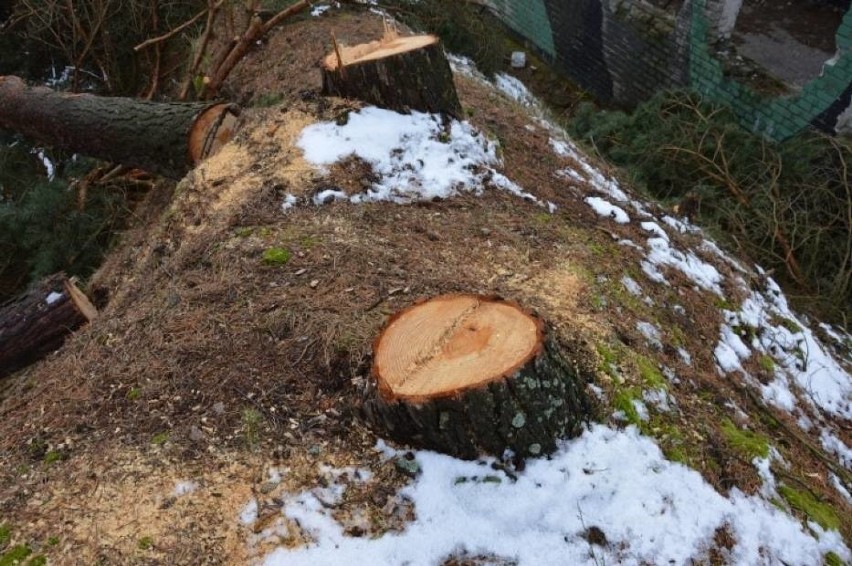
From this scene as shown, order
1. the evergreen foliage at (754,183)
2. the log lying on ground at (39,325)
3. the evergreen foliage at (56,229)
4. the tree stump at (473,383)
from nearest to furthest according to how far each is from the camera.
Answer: the tree stump at (473,383) < the log lying on ground at (39,325) < the evergreen foliage at (56,229) < the evergreen foliage at (754,183)

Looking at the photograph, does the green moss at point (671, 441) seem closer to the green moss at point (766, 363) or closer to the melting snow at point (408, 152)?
the green moss at point (766, 363)

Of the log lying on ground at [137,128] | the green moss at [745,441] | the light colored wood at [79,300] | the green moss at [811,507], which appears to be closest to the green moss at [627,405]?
the green moss at [745,441]

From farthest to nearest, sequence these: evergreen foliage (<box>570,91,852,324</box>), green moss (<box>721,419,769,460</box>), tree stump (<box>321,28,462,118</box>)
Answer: evergreen foliage (<box>570,91,852,324</box>) < tree stump (<box>321,28,462,118</box>) < green moss (<box>721,419,769,460</box>)

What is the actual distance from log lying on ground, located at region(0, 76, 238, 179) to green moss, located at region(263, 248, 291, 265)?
1.64 metres

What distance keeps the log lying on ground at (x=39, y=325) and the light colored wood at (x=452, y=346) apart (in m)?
2.24

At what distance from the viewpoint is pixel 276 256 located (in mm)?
3070

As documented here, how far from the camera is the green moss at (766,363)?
3.44 m

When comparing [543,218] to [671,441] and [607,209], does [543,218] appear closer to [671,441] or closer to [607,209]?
[607,209]

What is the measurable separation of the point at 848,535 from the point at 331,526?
204 cm

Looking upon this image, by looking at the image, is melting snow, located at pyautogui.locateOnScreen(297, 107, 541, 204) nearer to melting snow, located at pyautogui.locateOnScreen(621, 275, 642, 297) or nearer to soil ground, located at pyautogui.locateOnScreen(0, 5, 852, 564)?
soil ground, located at pyautogui.locateOnScreen(0, 5, 852, 564)

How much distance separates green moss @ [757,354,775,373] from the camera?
11.3 feet

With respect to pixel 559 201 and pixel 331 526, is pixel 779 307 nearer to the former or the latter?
pixel 559 201

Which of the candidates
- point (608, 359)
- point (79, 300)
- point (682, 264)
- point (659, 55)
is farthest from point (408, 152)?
point (659, 55)

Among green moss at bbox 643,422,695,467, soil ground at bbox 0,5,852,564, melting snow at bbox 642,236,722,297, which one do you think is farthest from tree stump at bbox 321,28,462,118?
green moss at bbox 643,422,695,467
